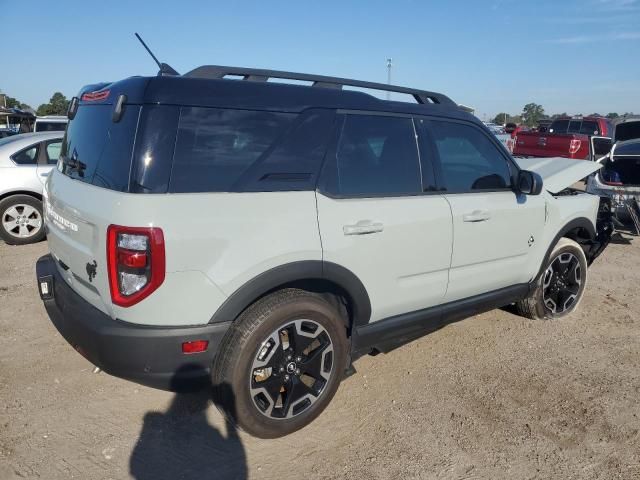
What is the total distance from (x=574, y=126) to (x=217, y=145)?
1656 centimetres

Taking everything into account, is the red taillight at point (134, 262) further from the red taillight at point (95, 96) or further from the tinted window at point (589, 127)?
the tinted window at point (589, 127)

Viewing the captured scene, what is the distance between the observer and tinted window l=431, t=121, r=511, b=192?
11.2ft

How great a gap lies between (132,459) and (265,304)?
108cm

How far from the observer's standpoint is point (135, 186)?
2291 millimetres

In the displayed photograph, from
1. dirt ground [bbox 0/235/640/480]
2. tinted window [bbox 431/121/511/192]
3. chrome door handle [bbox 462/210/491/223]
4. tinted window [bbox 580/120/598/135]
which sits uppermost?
tinted window [bbox 580/120/598/135]

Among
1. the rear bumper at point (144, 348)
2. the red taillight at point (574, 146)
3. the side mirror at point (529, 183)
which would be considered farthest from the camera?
the red taillight at point (574, 146)

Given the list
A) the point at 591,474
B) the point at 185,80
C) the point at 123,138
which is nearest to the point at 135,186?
the point at 123,138

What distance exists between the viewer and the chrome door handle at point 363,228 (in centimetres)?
279

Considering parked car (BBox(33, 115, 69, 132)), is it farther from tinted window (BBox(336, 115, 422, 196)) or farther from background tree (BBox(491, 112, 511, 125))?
background tree (BBox(491, 112, 511, 125))

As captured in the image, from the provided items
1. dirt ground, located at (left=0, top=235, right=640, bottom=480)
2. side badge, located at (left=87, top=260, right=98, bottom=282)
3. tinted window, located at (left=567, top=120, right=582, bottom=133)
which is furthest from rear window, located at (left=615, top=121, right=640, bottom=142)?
side badge, located at (left=87, top=260, right=98, bottom=282)

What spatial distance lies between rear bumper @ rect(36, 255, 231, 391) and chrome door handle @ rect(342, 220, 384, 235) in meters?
0.84

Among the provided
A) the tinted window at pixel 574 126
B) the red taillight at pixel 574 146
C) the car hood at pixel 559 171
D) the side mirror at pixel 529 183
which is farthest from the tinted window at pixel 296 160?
the tinted window at pixel 574 126

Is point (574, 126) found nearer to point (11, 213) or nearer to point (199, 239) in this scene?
point (11, 213)

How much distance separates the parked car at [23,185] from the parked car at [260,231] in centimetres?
433
